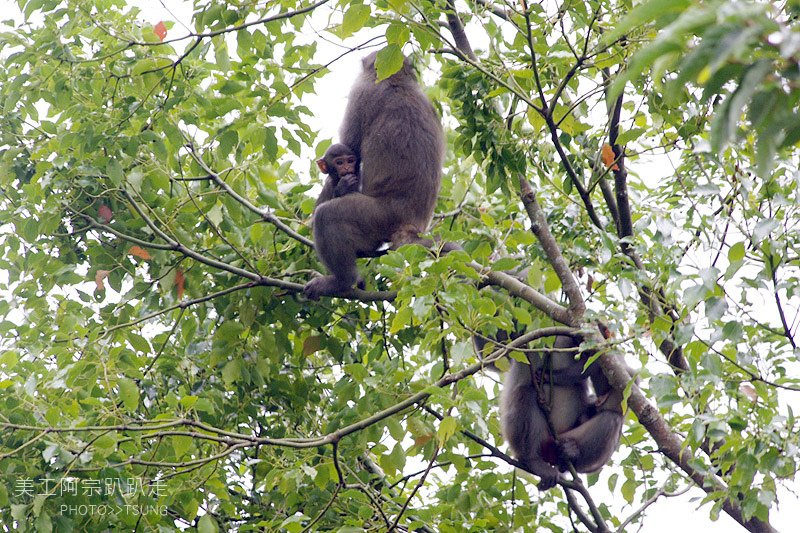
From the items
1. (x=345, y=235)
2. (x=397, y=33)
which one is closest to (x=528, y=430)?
(x=345, y=235)

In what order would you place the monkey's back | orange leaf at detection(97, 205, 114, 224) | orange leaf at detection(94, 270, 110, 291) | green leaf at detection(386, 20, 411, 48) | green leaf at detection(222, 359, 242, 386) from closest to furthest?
1. green leaf at detection(386, 20, 411, 48)
2. green leaf at detection(222, 359, 242, 386)
3. orange leaf at detection(97, 205, 114, 224)
4. orange leaf at detection(94, 270, 110, 291)
5. the monkey's back

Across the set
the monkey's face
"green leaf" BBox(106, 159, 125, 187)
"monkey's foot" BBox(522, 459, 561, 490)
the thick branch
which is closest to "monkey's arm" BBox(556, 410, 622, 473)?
"monkey's foot" BBox(522, 459, 561, 490)

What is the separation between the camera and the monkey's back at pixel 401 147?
6375 mm

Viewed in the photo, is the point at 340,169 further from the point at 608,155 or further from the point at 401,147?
the point at 608,155

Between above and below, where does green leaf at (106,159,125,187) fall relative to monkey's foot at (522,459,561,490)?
above

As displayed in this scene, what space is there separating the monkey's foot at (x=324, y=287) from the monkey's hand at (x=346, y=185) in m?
1.03

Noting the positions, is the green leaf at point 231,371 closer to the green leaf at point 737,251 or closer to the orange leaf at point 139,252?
the orange leaf at point 139,252

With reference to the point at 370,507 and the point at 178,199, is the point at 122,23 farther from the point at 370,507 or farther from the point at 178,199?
the point at 370,507

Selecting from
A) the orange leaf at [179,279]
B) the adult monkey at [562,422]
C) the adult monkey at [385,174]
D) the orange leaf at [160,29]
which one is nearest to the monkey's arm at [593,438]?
the adult monkey at [562,422]

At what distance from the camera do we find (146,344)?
4.93m

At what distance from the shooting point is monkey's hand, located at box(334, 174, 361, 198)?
6.46 meters

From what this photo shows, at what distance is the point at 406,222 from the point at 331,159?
81 centimetres

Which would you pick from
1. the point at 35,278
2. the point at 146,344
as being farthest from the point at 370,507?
the point at 35,278

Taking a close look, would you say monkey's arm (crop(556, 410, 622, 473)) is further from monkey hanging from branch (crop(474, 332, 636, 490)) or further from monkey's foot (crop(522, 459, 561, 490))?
monkey's foot (crop(522, 459, 561, 490))
